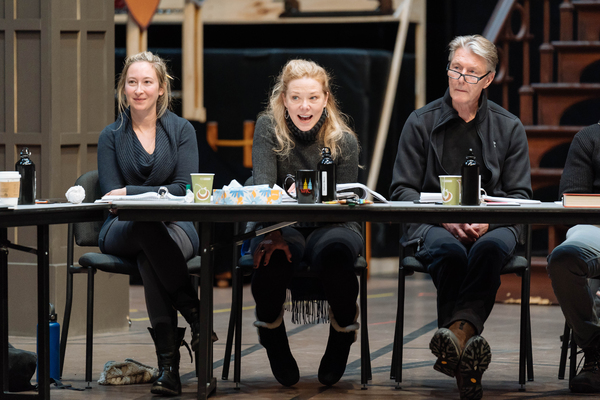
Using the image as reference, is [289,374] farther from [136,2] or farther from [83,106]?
[136,2]

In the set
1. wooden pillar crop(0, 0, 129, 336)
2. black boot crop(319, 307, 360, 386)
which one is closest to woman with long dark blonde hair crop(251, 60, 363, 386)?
black boot crop(319, 307, 360, 386)

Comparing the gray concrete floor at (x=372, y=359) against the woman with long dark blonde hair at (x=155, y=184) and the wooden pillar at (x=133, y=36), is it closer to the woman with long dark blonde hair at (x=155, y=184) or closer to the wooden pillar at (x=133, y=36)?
the woman with long dark blonde hair at (x=155, y=184)

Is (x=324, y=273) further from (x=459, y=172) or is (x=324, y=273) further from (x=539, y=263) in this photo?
Result: (x=539, y=263)

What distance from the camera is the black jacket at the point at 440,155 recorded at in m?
3.37

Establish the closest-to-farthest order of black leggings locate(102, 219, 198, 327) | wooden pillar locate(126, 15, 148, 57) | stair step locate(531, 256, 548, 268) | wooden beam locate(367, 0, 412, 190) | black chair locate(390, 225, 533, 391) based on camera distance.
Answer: black leggings locate(102, 219, 198, 327) → black chair locate(390, 225, 533, 391) → stair step locate(531, 256, 548, 268) → wooden pillar locate(126, 15, 148, 57) → wooden beam locate(367, 0, 412, 190)

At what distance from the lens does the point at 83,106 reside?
439 centimetres

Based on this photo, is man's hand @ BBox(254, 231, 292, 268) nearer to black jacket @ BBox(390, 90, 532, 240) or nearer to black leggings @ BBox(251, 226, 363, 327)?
black leggings @ BBox(251, 226, 363, 327)

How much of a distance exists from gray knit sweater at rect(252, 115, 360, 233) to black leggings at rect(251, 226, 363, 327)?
0.21 metres

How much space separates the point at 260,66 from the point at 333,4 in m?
0.72

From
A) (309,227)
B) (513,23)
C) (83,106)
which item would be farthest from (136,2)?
(309,227)

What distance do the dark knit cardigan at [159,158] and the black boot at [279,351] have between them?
1.57ft

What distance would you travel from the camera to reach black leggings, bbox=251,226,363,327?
317 cm

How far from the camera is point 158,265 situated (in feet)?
10.2

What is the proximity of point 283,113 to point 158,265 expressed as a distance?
84 centimetres
